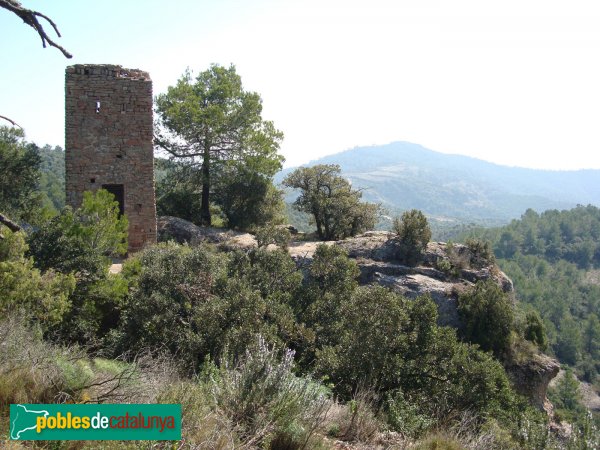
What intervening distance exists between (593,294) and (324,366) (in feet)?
274

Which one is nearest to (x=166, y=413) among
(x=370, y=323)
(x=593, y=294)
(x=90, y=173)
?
(x=370, y=323)

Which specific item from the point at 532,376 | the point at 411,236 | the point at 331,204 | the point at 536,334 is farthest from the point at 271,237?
the point at 536,334

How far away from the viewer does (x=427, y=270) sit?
14.3 meters

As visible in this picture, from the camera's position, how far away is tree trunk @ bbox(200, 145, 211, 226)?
1827 centimetres

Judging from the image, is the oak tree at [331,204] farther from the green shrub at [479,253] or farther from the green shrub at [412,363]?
the green shrub at [412,363]

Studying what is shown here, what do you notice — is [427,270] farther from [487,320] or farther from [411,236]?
[487,320]

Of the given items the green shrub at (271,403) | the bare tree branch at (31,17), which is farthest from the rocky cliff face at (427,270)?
the bare tree branch at (31,17)

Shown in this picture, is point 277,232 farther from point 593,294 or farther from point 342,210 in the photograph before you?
point 593,294

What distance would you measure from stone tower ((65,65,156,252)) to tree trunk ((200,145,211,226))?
4485 mm

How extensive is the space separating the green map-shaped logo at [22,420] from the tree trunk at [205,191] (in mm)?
14649

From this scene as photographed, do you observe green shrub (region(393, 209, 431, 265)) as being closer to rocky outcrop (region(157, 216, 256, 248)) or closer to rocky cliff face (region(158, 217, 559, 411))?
rocky cliff face (region(158, 217, 559, 411))

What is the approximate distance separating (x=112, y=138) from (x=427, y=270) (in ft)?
31.3

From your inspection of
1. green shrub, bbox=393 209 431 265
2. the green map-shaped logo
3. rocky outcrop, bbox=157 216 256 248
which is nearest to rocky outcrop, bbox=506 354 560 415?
green shrub, bbox=393 209 431 265

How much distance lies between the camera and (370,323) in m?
7.84
